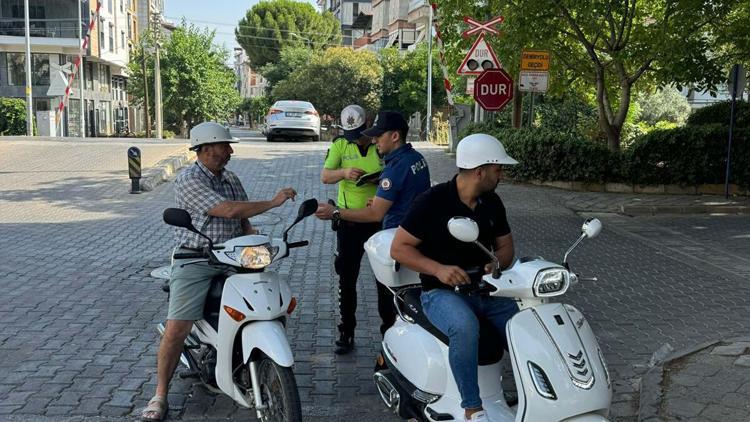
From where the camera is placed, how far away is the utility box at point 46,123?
35.7 metres

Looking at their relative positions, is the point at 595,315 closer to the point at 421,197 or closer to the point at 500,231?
the point at 500,231

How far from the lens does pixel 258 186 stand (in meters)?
15.1

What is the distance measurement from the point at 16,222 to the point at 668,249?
30.2ft

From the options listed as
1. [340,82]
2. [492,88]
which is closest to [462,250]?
[492,88]

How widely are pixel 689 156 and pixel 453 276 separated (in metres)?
12.4

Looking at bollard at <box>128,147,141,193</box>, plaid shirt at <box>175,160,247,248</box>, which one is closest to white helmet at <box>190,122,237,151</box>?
plaid shirt at <box>175,160,247,248</box>

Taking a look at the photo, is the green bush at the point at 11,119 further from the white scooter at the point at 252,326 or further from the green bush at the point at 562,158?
the white scooter at the point at 252,326

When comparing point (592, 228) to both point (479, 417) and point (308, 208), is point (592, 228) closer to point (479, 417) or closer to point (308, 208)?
point (479, 417)

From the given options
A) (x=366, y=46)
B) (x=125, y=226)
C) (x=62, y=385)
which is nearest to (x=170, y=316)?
(x=62, y=385)

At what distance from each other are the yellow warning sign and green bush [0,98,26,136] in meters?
27.8

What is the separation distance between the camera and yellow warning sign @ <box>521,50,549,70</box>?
14.9m

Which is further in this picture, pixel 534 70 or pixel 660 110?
pixel 660 110

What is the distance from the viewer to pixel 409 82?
1631 inches

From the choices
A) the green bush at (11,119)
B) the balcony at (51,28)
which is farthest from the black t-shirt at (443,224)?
the balcony at (51,28)
